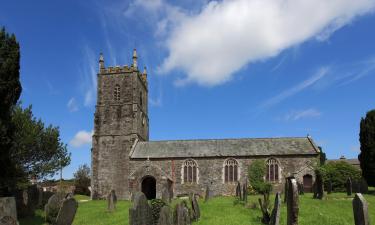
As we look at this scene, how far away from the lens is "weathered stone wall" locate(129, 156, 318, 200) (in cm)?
3369

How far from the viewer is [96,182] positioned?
37.3 metres

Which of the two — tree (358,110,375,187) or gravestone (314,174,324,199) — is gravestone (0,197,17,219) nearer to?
gravestone (314,174,324,199)

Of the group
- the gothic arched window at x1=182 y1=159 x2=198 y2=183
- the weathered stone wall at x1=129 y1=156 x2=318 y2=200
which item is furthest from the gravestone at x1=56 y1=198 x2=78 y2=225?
the gothic arched window at x1=182 y1=159 x2=198 y2=183

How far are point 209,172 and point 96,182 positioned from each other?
36.6ft

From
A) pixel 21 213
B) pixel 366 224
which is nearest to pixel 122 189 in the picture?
pixel 21 213

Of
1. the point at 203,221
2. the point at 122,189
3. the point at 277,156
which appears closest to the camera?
the point at 203,221

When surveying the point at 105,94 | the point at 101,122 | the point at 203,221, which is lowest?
the point at 203,221

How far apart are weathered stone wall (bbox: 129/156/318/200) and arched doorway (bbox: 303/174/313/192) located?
34cm

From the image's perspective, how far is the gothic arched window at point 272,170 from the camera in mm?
34031

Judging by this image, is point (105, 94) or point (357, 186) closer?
point (357, 186)

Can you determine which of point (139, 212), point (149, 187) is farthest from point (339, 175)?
point (139, 212)

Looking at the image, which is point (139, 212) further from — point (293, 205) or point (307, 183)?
point (307, 183)

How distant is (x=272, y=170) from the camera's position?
112 feet

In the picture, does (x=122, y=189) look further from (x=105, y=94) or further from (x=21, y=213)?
(x=21, y=213)
